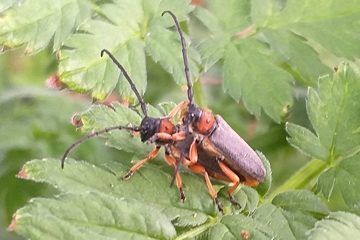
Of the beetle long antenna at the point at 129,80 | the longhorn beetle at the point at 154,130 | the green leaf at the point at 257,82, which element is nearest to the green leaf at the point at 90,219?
the longhorn beetle at the point at 154,130

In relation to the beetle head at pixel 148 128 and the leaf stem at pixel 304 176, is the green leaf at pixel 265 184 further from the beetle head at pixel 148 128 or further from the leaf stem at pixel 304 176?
the beetle head at pixel 148 128

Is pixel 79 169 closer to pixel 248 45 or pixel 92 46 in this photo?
pixel 92 46

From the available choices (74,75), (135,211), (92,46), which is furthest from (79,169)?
(92,46)

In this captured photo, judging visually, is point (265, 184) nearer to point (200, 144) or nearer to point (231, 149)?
point (231, 149)

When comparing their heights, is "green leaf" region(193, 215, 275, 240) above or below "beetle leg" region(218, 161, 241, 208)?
above

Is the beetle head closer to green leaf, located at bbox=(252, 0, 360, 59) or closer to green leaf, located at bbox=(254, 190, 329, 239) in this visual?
green leaf, located at bbox=(254, 190, 329, 239)

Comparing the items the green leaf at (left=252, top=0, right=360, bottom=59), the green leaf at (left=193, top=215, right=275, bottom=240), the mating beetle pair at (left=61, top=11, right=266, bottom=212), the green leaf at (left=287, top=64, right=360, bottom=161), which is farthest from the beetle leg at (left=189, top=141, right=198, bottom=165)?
the green leaf at (left=252, top=0, right=360, bottom=59)
